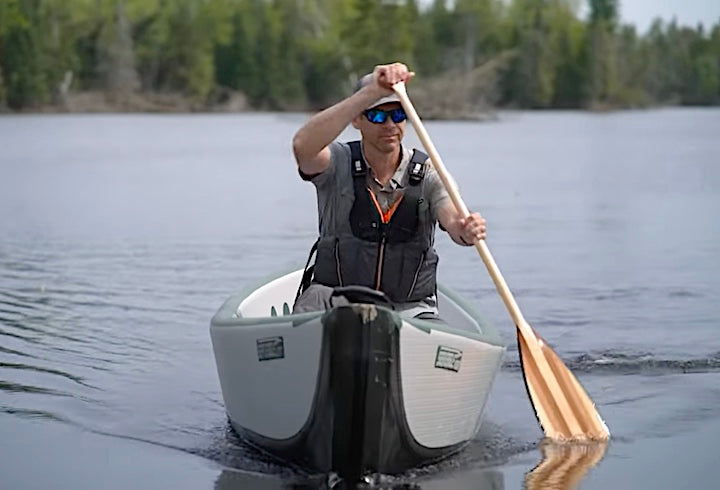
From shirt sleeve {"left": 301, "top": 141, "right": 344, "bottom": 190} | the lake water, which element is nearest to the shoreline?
the lake water

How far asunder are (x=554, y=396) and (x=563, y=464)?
1.31ft

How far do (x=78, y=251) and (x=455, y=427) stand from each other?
8827 millimetres

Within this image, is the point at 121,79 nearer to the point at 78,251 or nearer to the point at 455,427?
the point at 78,251

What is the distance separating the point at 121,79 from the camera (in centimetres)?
7744

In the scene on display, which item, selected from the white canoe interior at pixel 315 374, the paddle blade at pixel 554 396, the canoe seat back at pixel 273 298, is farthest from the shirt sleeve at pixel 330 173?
the paddle blade at pixel 554 396

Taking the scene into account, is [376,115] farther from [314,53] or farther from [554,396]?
[314,53]

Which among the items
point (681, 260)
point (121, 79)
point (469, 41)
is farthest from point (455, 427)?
point (469, 41)

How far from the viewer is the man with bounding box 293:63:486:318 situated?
20.8 ft

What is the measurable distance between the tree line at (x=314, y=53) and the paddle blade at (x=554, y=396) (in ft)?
195

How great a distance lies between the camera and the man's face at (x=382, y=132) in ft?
20.7

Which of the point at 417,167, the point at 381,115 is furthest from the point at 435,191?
the point at 381,115

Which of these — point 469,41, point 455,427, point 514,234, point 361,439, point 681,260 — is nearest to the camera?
point 361,439

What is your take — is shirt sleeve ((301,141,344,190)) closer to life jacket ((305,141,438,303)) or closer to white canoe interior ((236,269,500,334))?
life jacket ((305,141,438,303))

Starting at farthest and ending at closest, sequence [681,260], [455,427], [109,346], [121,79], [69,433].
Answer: [121,79], [681,260], [109,346], [69,433], [455,427]
